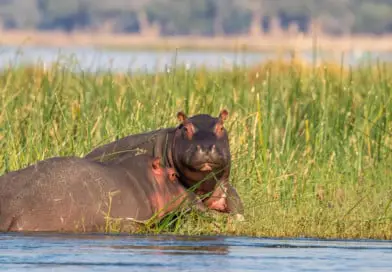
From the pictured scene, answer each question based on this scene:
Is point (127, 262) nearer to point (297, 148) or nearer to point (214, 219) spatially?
point (214, 219)

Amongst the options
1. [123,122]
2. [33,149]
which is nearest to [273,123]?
[123,122]

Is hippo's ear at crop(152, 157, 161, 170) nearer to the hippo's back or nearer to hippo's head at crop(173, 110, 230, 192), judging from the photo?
hippo's head at crop(173, 110, 230, 192)

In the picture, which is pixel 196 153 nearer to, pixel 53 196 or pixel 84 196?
pixel 84 196

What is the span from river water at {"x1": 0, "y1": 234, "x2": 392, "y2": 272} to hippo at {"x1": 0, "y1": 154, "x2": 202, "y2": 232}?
21cm

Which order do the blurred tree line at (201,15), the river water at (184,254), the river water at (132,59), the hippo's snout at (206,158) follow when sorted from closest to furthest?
the river water at (184,254), the hippo's snout at (206,158), the river water at (132,59), the blurred tree line at (201,15)

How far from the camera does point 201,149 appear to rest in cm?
979

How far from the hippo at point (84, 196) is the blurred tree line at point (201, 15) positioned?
416 feet

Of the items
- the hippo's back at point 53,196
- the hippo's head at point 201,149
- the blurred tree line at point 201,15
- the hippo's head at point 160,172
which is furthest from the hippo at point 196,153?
the blurred tree line at point 201,15

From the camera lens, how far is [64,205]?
951cm

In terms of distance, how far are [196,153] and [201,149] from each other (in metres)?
0.05

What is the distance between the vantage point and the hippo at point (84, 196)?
944 cm

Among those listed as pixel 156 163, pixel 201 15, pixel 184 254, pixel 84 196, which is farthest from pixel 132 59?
pixel 201 15

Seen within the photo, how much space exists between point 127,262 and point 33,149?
3.61 m

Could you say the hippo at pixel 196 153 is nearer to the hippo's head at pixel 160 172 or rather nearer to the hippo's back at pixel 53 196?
the hippo's head at pixel 160 172
